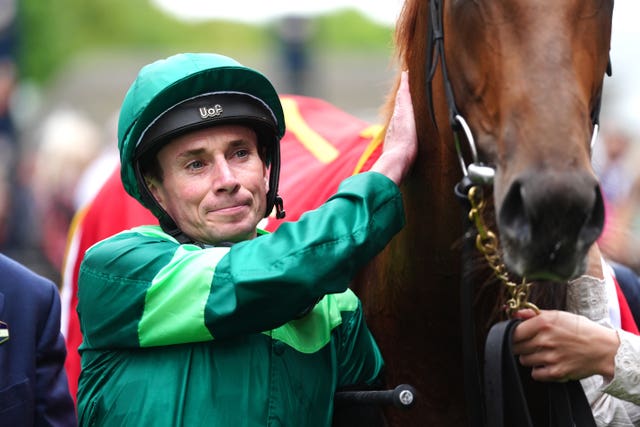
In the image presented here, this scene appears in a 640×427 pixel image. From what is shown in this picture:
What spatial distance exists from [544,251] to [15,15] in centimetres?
949

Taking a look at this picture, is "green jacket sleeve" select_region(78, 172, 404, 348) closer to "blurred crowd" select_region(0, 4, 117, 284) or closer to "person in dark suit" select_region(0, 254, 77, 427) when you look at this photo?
"person in dark suit" select_region(0, 254, 77, 427)

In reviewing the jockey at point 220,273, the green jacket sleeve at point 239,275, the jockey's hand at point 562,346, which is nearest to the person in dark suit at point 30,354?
the jockey at point 220,273

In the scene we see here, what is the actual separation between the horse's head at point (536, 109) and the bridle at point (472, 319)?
0.09 ft

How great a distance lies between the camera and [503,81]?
7.44ft

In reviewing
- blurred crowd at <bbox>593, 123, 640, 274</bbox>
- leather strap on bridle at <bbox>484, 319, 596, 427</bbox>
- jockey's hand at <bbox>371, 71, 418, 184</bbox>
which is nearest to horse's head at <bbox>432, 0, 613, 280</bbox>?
jockey's hand at <bbox>371, 71, 418, 184</bbox>

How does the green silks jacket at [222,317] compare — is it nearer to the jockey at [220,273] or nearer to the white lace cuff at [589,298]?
the jockey at [220,273]

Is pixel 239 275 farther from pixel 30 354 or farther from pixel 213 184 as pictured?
pixel 30 354

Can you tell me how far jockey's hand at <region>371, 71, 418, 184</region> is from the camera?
8.64ft

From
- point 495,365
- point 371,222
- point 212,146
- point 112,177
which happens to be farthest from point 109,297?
point 112,177

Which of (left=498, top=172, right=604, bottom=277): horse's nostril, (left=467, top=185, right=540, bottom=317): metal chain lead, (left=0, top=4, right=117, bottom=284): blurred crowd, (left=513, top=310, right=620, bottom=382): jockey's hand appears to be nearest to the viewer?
(left=498, top=172, right=604, bottom=277): horse's nostril

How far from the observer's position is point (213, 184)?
8.81 feet

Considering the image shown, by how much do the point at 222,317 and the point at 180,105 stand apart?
611 mm

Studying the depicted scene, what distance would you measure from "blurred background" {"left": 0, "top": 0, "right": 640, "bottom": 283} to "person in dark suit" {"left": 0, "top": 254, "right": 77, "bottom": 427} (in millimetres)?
1207

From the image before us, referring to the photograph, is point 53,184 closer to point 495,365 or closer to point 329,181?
point 329,181
